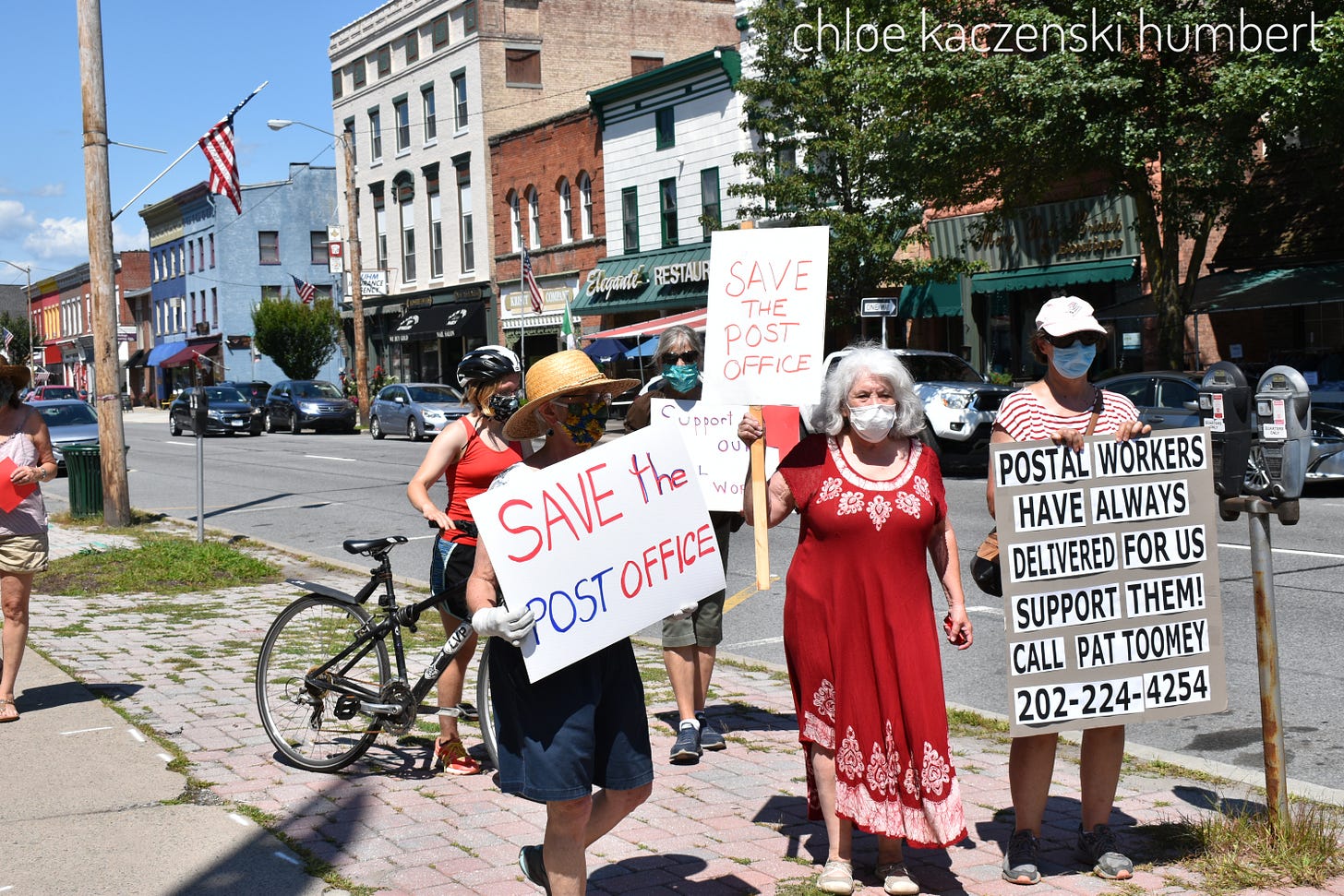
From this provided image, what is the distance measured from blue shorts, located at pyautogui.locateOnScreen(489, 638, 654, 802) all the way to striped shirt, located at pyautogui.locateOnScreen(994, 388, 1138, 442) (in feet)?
5.14

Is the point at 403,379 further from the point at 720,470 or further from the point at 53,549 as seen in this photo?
the point at 720,470

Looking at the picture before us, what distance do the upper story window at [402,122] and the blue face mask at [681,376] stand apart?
150 feet

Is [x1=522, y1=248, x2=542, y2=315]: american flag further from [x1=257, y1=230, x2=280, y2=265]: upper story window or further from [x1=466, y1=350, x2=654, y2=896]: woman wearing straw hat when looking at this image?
[x1=466, y1=350, x2=654, y2=896]: woman wearing straw hat

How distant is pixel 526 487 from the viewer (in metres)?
3.79

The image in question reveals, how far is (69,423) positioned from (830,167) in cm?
1483

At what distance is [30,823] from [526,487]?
2797 mm

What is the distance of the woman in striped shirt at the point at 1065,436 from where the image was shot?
4.59 m

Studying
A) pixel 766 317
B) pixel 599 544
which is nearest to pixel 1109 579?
pixel 766 317

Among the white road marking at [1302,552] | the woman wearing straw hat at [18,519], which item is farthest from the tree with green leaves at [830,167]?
the woman wearing straw hat at [18,519]

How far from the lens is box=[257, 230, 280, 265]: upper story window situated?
6544 centimetres

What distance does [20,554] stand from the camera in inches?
277

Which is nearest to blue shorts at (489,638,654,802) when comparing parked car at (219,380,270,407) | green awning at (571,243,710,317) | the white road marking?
the white road marking

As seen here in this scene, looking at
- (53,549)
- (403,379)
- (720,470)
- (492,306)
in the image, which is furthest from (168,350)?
(720,470)

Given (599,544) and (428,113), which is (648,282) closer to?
(428,113)
